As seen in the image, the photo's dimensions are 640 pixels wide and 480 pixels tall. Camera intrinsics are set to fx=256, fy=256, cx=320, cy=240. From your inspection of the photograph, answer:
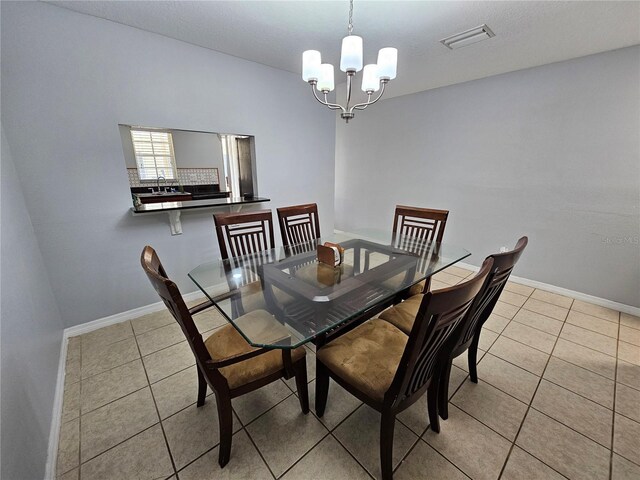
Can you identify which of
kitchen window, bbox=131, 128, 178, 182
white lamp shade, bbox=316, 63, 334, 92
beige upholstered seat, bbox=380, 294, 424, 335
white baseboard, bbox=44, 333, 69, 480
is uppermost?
white lamp shade, bbox=316, 63, 334, 92

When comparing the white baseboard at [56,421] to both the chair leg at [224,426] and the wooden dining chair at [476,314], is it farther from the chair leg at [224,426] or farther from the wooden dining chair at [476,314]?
the wooden dining chair at [476,314]

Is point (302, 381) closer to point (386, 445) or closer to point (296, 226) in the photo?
point (386, 445)

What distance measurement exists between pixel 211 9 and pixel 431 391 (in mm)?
2751

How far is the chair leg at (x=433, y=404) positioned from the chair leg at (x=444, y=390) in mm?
58

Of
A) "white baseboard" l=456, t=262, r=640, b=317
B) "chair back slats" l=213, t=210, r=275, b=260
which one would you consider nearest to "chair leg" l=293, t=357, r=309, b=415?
"chair back slats" l=213, t=210, r=275, b=260

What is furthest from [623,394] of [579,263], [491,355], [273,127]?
[273,127]

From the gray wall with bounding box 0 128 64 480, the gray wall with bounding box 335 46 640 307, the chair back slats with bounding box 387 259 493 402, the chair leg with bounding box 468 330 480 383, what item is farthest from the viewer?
the gray wall with bounding box 335 46 640 307

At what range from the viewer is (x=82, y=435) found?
135cm

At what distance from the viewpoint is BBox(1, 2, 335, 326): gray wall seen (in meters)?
1.74

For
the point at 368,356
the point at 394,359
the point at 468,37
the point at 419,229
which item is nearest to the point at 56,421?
the point at 368,356

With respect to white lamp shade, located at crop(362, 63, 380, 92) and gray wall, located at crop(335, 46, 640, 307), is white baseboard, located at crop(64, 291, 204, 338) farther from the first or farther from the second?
gray wall, located at crop(335, 46, 640, 307)

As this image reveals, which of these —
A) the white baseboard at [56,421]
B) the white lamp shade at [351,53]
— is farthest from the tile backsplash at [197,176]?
the white lamp shade at [351,53]

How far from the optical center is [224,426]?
3.82ft

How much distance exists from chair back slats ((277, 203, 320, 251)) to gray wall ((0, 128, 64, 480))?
1577mm
